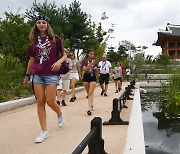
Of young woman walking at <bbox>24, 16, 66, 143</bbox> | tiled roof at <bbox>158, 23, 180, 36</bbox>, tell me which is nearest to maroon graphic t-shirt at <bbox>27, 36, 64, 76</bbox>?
young woman walking at <bbox>24, 16, 66, 143</bbox>

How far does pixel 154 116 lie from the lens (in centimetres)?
891

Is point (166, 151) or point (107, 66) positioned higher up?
point (107, 66)

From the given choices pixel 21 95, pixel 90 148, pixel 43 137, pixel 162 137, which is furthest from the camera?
pixel 21 95

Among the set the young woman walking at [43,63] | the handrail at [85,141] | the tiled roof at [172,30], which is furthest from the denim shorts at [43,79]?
the tiled roof at [172,30]

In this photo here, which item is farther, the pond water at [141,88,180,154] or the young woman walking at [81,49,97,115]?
the young woman walking at [81,49,97,115]

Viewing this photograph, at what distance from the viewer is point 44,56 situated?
4145 mm

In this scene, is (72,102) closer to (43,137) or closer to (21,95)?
(21,95)

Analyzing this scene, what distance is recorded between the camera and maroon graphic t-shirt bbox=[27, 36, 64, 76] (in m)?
4.12

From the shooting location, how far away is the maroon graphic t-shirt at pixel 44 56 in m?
4.12

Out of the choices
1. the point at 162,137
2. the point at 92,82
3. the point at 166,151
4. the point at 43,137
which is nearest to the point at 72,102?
the point at 92,82

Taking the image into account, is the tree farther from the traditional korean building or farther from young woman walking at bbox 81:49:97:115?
the traditional korean building

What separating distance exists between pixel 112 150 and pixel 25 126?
221 centimetres

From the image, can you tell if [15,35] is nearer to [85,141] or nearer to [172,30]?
[85,141]

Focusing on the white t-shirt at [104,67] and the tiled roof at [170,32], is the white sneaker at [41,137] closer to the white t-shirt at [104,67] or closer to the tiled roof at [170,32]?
the white t-shirt at [104,67]
